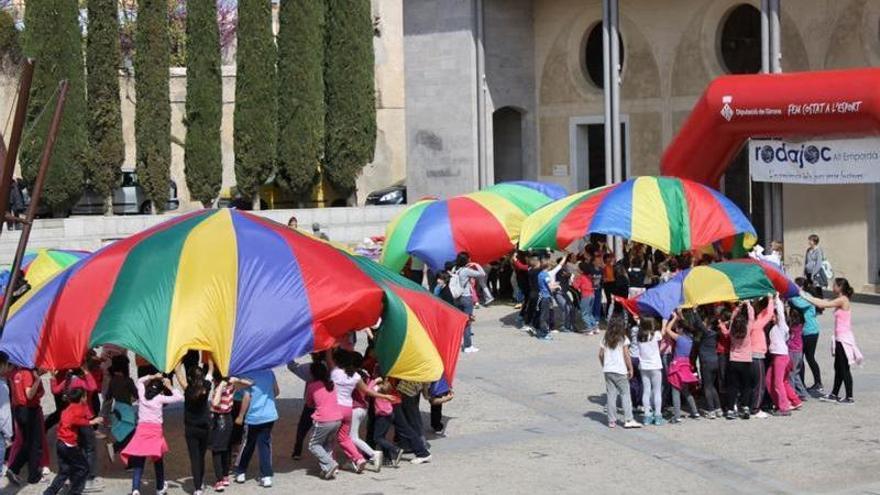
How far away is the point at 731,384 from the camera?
16281 millimetres

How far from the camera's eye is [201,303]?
44.0 ft

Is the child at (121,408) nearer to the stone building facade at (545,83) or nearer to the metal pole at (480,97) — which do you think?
the stone building facade at (545,83)

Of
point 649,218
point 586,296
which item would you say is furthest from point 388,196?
point 649,218

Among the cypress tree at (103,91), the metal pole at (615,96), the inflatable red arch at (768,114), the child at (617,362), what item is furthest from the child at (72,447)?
the cypress tree at (103,91)

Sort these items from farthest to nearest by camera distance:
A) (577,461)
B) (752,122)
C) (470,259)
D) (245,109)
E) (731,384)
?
(245,109) < (752,122) < (470,259) < (731,384) < (577,461)

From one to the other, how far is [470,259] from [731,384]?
28.6ft

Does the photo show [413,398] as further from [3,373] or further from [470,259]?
[470,259]

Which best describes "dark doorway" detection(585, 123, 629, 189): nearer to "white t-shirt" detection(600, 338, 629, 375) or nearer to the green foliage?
the green foliage

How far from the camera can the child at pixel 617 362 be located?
15492mm

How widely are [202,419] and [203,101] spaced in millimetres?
23424

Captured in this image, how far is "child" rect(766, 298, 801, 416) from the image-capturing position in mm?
16438

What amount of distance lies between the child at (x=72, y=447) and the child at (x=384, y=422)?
8.96 ft

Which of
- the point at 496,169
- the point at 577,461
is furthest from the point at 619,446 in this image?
the point at 496,169

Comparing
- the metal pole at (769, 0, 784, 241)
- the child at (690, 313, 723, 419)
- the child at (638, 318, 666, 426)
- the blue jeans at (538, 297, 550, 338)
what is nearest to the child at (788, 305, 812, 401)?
the child at (690, 313, 723, 419)
